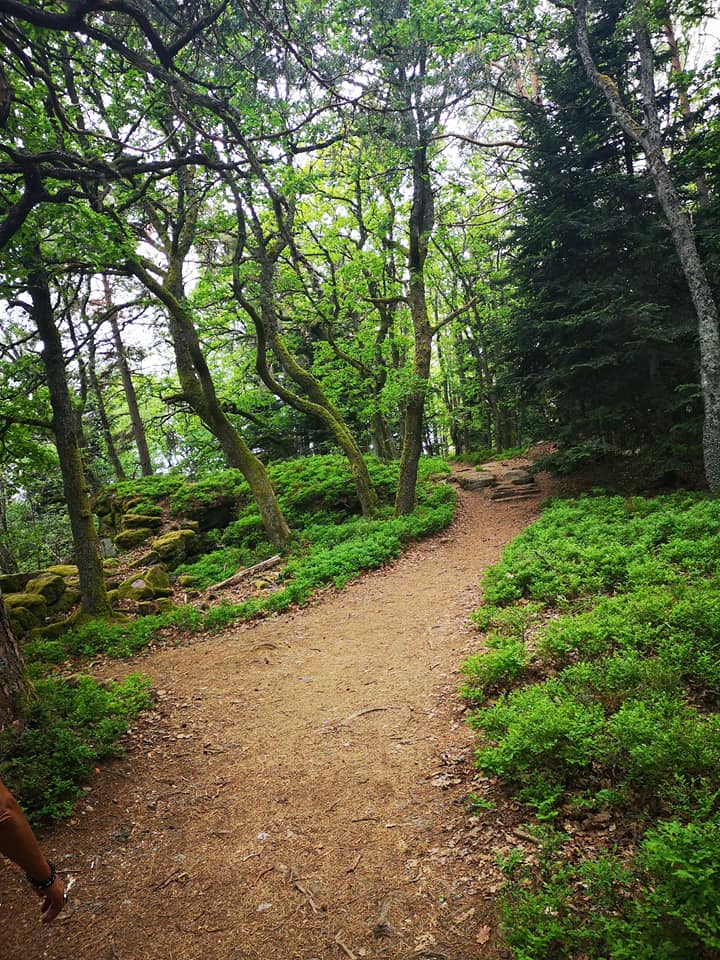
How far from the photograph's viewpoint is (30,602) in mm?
9422

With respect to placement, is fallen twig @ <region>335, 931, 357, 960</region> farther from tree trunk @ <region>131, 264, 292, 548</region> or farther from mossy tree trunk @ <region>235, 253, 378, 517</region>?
mossy tree trunk @ <region>235, 253, 378, 517</region>

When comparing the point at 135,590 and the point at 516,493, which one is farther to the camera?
the point at 516,493

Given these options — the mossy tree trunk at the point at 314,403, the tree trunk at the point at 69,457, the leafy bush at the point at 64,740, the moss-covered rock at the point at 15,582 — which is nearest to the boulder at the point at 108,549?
the moss-covered rock at the point at 15,582

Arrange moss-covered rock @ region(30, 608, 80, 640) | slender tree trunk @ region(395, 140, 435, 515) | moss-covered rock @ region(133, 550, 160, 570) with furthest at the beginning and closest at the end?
1. slender tree trunk @ region(395, 140, 435, 515)
2. moss-covered rock @ region(133, 550, 160, 570)
3. moss-covered rock @ region(30, 608, 80, 640)

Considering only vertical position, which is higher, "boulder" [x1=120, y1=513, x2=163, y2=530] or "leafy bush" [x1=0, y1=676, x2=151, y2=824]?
"boulder" [x1=120, y1=513, x2=163, y2=530]

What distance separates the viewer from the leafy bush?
410 cm

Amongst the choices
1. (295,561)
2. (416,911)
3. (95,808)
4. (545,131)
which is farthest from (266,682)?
(545,131)

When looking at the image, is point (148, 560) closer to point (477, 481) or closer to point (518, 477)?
point (477, 481)

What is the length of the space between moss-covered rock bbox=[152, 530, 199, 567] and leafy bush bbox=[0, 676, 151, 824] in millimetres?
7009

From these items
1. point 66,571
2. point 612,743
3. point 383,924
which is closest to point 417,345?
point 66,571

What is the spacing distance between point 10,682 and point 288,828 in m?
3.20

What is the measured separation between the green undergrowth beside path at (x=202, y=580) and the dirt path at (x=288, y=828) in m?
0.36

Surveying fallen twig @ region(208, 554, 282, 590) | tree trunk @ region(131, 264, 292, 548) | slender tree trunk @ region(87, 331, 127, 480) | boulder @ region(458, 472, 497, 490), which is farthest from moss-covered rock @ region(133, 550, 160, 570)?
boulder @ region(458, 472, 497, 490)

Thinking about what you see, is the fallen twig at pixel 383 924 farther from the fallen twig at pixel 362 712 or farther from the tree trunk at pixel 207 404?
the tree trunk at pixel 207 404
